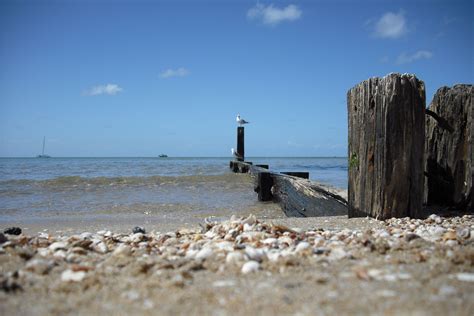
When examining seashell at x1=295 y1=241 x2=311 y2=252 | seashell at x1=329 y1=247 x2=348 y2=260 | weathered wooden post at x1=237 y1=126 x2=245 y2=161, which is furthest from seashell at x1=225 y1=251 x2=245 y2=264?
weathered wooden post at x1=237 y1=126 x2=245 y2=161

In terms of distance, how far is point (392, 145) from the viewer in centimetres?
338

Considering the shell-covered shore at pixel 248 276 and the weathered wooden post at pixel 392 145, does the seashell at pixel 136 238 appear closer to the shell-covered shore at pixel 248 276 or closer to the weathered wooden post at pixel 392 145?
the shell-covered shore at pixel 248 276

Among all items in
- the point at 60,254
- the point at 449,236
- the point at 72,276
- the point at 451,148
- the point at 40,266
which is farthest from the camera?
the point at 451,148

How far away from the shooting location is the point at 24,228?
4109mm

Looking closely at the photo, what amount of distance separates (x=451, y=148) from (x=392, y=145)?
108 cm

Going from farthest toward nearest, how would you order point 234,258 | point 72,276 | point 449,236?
point 449,236 < point 234,258 < point 72,276

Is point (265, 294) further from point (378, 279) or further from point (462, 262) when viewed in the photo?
point (462, 262)

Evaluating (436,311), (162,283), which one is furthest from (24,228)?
(436,311)

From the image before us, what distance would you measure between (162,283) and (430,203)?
377cm

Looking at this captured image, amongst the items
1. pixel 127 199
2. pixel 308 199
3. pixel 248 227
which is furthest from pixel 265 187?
pixel 248 227

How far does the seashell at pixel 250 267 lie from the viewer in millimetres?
1805

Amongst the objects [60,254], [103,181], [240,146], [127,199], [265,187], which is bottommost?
[127,199]

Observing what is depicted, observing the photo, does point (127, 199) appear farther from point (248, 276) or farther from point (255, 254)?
point (248, 276)

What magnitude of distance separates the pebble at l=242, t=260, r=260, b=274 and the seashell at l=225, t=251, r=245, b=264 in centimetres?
9
